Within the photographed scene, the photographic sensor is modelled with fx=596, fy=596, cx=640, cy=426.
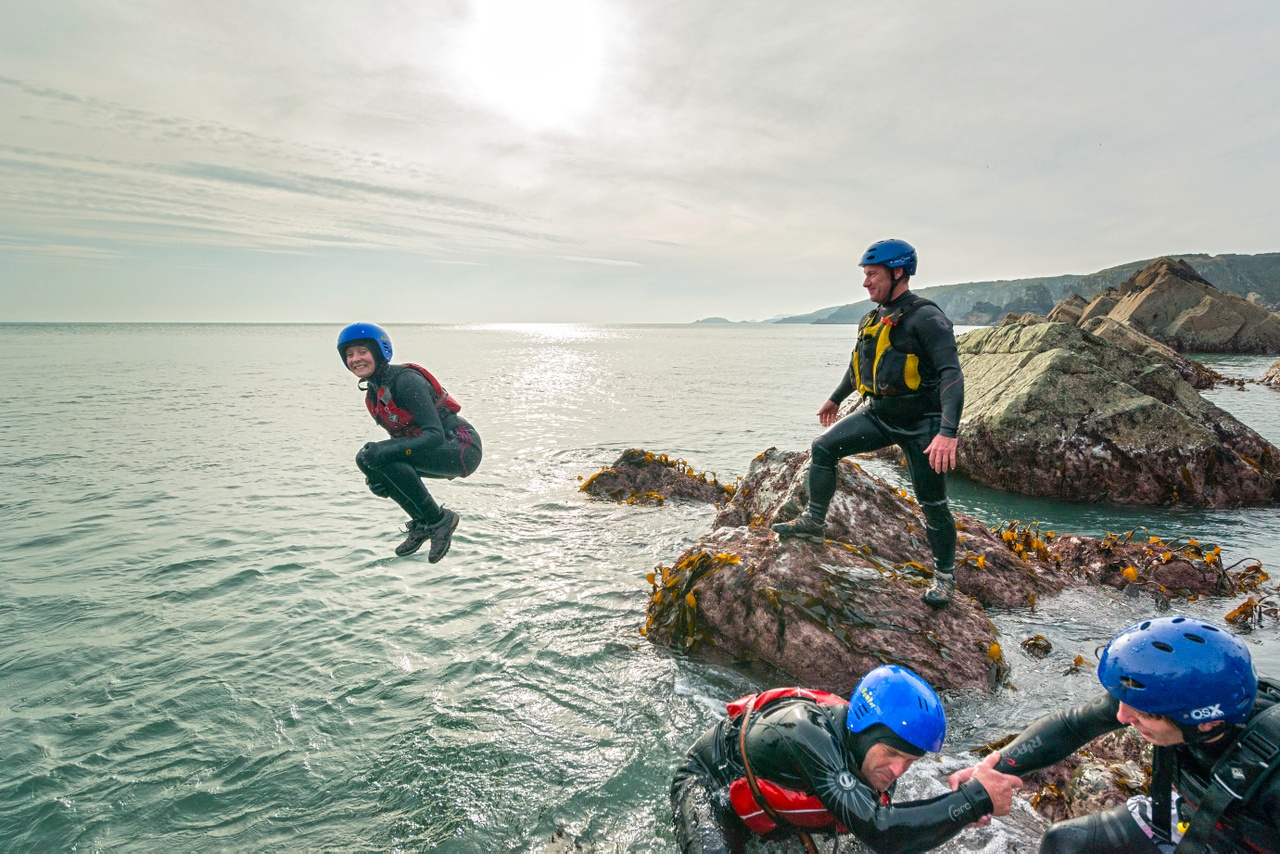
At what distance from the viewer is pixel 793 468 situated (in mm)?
9812

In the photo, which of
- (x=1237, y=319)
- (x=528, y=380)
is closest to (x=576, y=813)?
(x=528, y=380)

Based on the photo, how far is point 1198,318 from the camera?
4869 centimetres

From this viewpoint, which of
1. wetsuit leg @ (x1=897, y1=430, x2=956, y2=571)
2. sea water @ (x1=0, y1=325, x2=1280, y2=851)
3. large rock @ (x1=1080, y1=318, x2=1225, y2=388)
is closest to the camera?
sea water @ (x1=0, y1=325, x2=1280, y2=851)

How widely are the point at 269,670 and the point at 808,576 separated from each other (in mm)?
6514

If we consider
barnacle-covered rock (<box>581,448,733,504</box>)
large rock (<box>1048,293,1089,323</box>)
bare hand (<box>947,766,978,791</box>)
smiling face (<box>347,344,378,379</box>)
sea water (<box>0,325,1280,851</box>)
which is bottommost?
sea water (<box>0,325,1280,851</box>)

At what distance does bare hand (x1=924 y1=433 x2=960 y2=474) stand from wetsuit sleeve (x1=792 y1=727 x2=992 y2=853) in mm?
2801

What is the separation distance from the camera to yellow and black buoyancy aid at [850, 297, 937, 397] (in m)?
5.70

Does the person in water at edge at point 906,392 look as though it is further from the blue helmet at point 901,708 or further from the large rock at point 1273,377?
the large rock at point 1273,377

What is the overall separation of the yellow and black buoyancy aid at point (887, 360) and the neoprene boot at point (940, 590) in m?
2.19

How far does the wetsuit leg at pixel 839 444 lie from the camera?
6.00m

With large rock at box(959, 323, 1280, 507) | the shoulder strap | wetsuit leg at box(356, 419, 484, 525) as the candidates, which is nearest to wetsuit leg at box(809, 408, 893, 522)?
the shoulder strap

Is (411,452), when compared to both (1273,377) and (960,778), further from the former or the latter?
(1273,377)

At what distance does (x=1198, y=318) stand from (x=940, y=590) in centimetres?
6080

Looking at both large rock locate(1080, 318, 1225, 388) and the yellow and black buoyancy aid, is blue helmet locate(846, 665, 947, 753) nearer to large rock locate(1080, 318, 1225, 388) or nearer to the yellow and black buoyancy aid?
the yellow and black buoyancy aid
